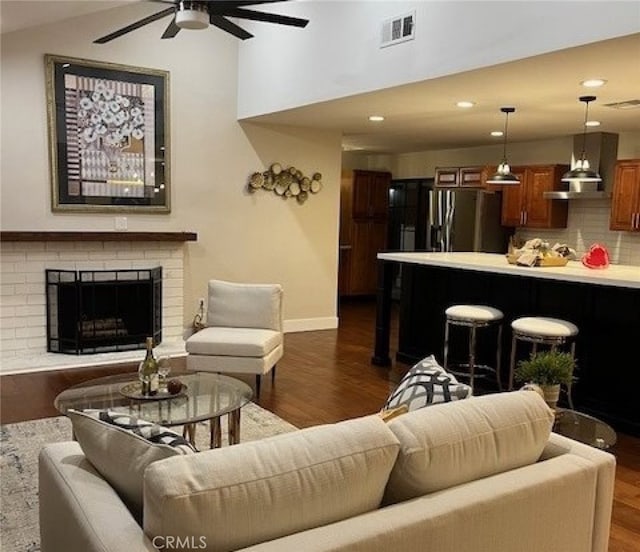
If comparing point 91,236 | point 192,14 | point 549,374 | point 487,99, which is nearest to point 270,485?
point 549,374

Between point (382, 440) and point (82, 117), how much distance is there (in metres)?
5.13

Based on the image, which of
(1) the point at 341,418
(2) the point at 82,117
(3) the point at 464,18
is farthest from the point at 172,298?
(3) the point at 464,18

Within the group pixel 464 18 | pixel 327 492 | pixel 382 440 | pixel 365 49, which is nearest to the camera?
pixel 327 492

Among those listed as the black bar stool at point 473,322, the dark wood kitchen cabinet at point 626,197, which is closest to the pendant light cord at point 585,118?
the dark wood kitchen cabinet at point 626,197

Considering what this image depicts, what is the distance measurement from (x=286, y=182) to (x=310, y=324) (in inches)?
66.4

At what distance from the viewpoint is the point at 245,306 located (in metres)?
4.96

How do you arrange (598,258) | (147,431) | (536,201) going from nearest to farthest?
1. (147,431)
2. (598,258)
3. (536,201)

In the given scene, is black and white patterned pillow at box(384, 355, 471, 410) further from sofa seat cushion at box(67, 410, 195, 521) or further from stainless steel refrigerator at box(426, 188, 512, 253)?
stainless steel refrigerator at box(426, 188, 512, 253)

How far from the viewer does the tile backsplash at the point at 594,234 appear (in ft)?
22.9

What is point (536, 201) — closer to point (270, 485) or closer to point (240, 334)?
point (240, 334)

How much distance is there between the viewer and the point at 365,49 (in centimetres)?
473

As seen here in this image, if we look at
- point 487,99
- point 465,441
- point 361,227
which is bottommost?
point 465,441

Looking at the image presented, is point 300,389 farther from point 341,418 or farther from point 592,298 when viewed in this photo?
point 592,298

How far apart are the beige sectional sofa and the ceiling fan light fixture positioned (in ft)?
8.11
